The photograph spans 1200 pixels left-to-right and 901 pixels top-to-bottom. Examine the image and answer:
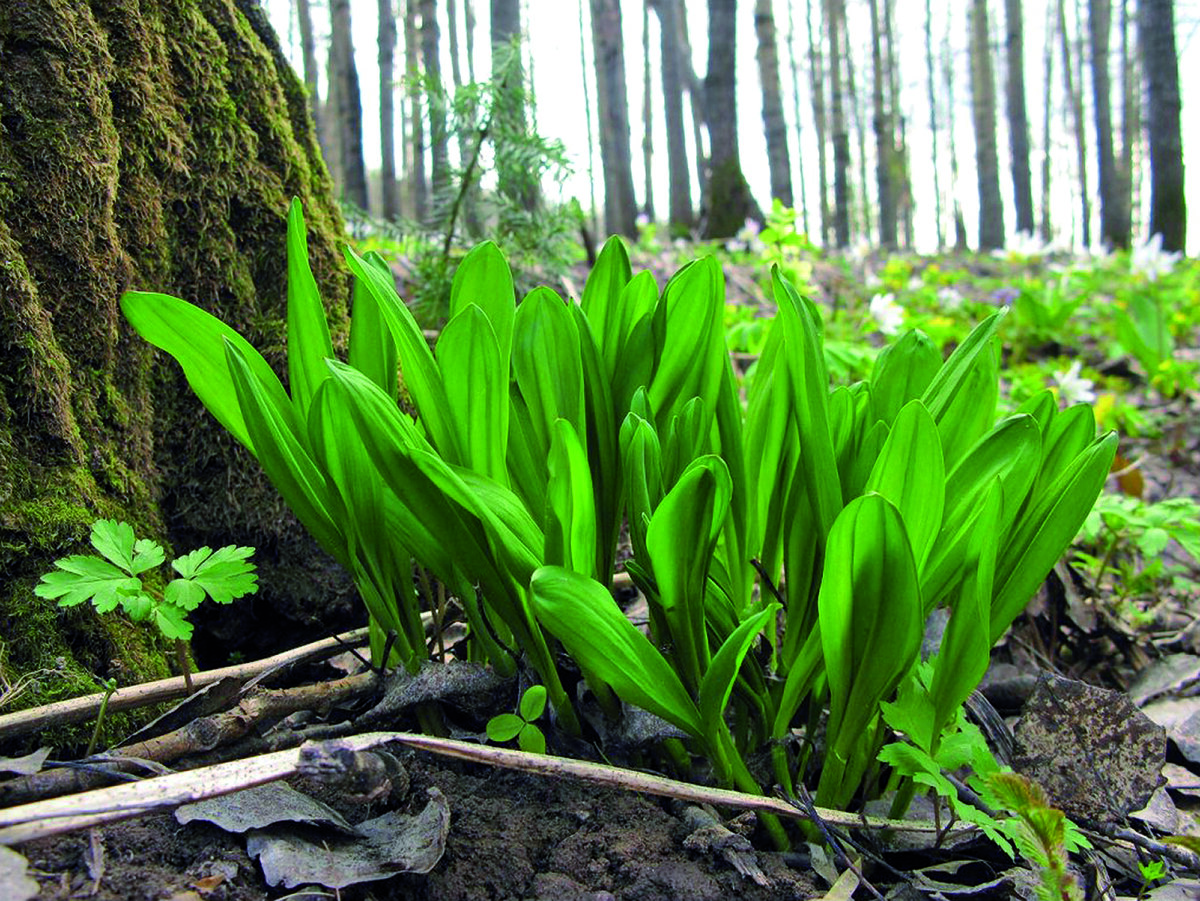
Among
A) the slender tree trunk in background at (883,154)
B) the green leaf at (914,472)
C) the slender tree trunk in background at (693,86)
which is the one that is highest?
the slender tree trunk in background at (693,86)

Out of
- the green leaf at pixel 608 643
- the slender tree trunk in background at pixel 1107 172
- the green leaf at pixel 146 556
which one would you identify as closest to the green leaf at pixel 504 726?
the green leaf at pixel 608 643

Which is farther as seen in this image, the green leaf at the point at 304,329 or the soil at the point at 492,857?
the green leaf at the point at 304,329

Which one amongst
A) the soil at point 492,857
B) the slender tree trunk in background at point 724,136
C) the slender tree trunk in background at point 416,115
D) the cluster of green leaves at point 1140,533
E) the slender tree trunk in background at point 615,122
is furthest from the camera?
the slender tree trunk in background at point 615,122

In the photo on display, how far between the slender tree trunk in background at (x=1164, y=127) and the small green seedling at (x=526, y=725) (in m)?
9.48

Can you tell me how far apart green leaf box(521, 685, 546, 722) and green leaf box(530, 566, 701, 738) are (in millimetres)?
119

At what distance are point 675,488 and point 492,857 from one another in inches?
18.1

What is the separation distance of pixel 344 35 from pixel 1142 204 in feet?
93.6

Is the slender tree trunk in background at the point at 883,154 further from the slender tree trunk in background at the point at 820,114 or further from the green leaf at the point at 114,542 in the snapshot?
the green leaf at the point at 114,542

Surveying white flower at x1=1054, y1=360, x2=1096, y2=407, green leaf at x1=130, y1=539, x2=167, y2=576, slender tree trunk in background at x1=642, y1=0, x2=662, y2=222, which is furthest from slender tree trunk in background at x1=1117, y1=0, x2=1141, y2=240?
green leaf at x1=130, y1=539, x2=167, y2=576

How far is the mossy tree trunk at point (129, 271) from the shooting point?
49.6 inches

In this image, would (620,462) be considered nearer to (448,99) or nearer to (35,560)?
(35,560)

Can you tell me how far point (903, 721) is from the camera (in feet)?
3.42

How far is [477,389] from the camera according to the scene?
1.12m

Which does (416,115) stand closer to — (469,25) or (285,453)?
(285,453)
